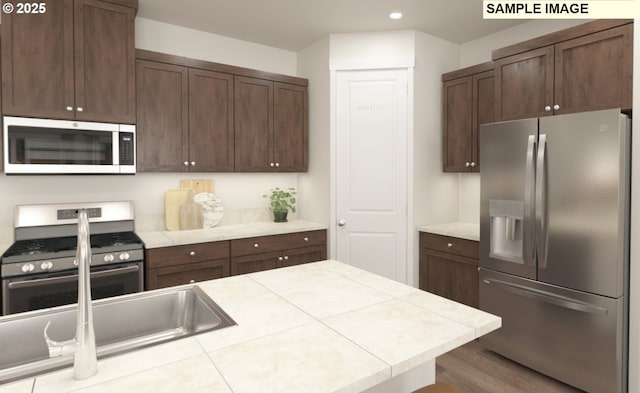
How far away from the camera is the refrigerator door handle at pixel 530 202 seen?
2410mm

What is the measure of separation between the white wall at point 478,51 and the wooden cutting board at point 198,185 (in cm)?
253

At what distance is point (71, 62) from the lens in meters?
2.54

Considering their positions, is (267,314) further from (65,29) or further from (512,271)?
(65,29)

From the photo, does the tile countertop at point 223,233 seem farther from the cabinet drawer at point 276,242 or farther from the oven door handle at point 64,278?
the oven door handle at point 64,278

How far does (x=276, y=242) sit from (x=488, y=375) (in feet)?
6.16

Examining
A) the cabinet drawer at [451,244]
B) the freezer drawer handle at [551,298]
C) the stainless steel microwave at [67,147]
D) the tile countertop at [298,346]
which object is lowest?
the freezer drawer handle at [551,298]

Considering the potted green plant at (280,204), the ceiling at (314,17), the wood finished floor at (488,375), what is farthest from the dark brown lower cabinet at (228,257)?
the ceiling at (314,17)

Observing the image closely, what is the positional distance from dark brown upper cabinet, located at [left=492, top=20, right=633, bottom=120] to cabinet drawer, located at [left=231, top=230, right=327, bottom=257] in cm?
185

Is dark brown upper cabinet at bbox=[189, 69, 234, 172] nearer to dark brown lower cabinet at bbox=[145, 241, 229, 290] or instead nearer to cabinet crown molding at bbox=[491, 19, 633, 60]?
dark brown lower cabinet at bbox=[145, 241, 229, 290]

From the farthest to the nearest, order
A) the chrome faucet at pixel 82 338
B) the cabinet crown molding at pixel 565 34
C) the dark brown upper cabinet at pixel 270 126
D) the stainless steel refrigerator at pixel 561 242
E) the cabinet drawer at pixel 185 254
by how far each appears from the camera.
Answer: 1. the dark brown upper cabinet at pixel 270 126
2. the cabinet drawer at pixel 185 254
3. the cabinet crown molding at pixel 565 34
4. the stainless steel refrigerator at pixel 561 242
5. the chrome faucet at pixel 82 338

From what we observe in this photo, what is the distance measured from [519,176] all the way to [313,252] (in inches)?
72.2

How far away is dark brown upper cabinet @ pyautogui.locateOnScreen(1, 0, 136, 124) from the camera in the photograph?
238 cm

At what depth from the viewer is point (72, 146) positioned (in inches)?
102

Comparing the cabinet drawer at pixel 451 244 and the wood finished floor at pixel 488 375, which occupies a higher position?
the cabinet drawer at pixel 451 244
